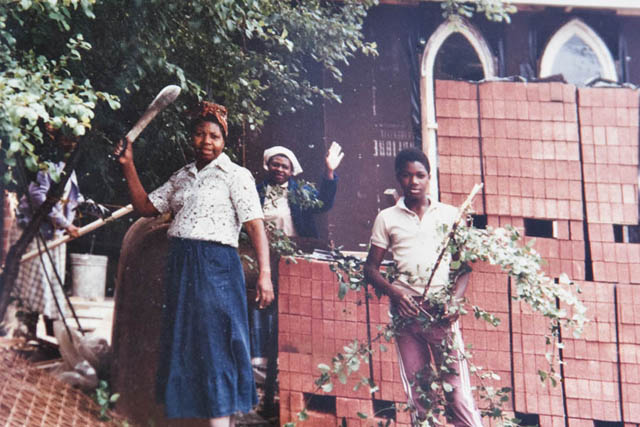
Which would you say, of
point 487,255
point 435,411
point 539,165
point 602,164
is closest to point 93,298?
point 435,411

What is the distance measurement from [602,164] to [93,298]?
3340 millimetres

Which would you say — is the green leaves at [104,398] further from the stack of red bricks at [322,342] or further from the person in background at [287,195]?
the person in background at [287,195]

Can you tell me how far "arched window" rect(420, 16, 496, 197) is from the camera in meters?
3.95

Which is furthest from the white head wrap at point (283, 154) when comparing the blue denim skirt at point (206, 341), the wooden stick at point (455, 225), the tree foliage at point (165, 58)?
the wooden stick at point (455, 225)

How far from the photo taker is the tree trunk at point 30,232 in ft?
11.4

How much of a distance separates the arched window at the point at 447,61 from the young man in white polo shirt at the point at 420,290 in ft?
1.64

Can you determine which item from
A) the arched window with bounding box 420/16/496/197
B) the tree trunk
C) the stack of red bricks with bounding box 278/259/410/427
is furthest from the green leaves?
the arched window with bounding box 420/16/496/197

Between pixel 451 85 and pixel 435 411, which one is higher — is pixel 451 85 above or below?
above

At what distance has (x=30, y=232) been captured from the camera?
352cm

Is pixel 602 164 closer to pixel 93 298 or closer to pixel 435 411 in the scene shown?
pixel 435 411

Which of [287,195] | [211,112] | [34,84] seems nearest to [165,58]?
[211,112]

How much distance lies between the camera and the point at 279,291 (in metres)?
3.75

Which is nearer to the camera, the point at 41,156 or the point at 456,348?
the point at 41,156

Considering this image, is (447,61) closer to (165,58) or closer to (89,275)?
(165,58)
